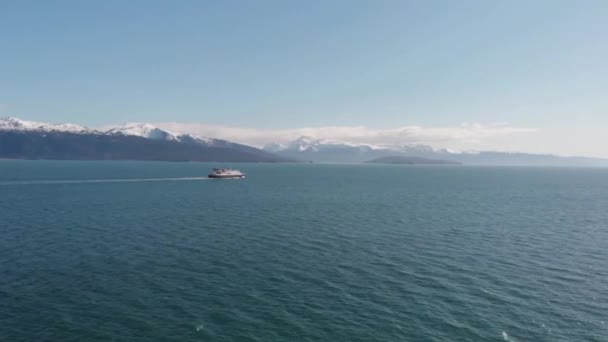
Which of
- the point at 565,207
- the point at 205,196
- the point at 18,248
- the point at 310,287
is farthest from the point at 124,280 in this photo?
the point at 565,207

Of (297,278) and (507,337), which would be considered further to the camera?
(297,278)

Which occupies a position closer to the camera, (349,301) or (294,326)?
(294,326)

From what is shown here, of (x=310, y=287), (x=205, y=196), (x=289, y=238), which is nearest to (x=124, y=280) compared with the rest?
(x=310, y=287)

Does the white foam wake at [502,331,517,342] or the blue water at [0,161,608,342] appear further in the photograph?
the blue water at [0,161,608,342]

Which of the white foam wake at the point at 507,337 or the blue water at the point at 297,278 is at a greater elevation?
the blue water at the point at 297,278

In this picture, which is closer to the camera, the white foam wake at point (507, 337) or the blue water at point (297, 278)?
the white foam wake at point (507, 337)

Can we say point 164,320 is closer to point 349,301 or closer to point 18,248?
point 349,301

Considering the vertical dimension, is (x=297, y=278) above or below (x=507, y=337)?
above

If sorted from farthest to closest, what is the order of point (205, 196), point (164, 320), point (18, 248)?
point (205, 196) < point (18, 248) < point (164, 320)

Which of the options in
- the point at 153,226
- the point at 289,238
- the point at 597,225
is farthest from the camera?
the point at 597,225

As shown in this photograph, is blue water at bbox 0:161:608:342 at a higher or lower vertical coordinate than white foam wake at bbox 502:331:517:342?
higher
